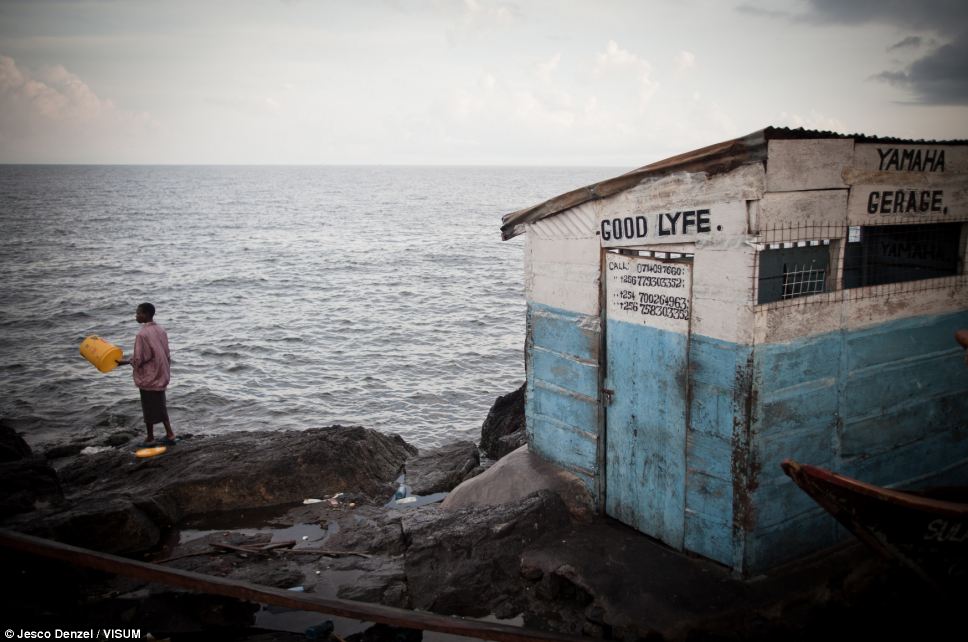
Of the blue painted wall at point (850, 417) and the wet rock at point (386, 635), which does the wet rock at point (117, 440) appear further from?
the blue painted wall at point (850, 417)

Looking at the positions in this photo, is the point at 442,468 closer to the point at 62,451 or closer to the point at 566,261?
the point at 566,261

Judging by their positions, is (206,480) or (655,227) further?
(206,480)

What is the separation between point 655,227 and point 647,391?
1485 millimetres

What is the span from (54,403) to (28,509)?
7899 millimetres

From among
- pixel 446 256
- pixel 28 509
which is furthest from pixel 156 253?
pixel 28 509

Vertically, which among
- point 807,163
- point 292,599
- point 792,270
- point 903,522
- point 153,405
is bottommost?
point 292,599

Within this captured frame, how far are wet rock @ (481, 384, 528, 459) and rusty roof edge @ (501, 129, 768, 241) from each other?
4184mm

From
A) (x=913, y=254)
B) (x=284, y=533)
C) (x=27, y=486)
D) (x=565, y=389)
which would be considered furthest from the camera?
(x=27, y=486)

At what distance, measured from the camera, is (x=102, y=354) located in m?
10.1

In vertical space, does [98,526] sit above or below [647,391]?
below

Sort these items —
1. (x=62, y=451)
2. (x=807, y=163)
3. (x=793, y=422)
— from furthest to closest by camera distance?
(x=62, y=451)
(x=793, y=422)
(x=807, y=163)

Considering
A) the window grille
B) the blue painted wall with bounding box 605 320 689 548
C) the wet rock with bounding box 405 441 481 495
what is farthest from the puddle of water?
the window grille

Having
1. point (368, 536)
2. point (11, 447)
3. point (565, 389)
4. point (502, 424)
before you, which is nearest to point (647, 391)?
point (565, 389)

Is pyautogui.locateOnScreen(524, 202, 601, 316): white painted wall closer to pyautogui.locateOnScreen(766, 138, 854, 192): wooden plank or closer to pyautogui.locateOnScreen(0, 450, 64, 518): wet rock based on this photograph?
pyautogui.locateOnScreen(766, 138, 854, 192): wooden plank
